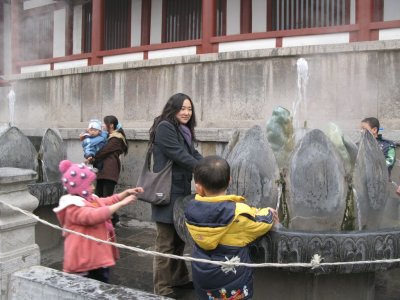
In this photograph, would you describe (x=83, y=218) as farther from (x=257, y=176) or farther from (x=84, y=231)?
(x=257, y=176)

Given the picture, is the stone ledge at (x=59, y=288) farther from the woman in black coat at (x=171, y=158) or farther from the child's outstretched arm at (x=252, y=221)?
the woman in black coat at (x=171, y=158)

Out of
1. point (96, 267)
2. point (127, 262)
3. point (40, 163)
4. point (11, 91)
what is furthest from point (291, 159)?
point (11, 91)

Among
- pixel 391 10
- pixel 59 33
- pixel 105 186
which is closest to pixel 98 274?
pixel 105 186

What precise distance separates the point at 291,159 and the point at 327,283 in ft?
3.04

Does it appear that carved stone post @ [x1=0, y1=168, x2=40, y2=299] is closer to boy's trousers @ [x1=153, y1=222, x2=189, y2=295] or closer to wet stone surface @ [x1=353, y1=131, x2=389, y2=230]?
boy's trousers @ [x1=153, y1=222, x2=189, y2=295]

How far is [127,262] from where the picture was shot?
478 cm

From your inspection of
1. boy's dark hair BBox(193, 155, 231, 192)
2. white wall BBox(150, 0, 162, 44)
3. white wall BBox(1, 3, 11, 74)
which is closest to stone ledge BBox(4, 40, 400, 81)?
white wall BBox(150, 0, 162, 44)

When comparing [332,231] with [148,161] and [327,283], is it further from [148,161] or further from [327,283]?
[148,161]

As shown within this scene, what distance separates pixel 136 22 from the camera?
Answer: 35.7 ft

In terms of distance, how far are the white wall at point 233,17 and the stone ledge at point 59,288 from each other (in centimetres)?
746

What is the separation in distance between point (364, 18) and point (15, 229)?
5.62 meters

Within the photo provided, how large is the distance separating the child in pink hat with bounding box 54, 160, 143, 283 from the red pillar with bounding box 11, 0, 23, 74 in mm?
9695

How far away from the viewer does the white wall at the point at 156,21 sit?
10.5 metres

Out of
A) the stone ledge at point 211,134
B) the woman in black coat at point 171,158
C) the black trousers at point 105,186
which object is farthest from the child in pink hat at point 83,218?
the black trousers at point 105,186
